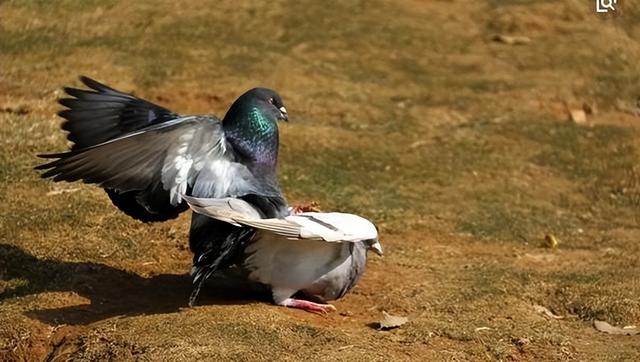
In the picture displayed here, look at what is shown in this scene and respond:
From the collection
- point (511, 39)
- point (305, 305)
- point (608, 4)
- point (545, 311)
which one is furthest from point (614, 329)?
point (608, 4)

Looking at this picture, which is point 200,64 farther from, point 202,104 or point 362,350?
point 362,350

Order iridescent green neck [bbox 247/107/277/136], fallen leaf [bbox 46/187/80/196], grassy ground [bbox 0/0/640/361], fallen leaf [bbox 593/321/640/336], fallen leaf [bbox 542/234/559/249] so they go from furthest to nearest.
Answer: fallen leaf [bbox 542/234/559/249]
fallen leaf [bbox 46/187/80/196]
fallen leaf [bbox 593/321/640/336]
iridescent green neck [bbox 247/107/277/136]
grassy ground [bbox 0/0/640/361]

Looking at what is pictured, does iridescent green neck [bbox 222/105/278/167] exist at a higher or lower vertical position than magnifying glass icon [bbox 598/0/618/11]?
higher

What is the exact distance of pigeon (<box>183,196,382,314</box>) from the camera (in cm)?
539

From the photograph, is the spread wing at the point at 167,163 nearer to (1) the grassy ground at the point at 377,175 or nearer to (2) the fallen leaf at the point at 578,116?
(1) the grassy ground at the point at 377,175

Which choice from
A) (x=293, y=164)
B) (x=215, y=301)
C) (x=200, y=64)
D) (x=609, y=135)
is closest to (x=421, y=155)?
(x=293, y=164)

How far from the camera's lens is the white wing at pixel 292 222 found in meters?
5.29

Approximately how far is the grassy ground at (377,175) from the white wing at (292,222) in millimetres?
460

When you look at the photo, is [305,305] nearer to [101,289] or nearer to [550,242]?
[101,289]

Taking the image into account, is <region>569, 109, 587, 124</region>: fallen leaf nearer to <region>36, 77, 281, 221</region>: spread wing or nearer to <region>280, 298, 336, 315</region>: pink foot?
<region>280, 298, 336, 315</region>: pink foot

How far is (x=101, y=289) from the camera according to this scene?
6020 mm

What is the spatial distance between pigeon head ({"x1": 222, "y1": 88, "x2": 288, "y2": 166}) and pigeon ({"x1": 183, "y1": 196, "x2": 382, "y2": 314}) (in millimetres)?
373

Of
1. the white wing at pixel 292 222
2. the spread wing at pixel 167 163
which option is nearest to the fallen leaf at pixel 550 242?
the white wing at pixel 292 222

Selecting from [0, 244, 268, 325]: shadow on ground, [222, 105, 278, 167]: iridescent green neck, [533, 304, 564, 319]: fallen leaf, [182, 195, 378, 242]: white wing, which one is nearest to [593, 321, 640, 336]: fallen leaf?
[533, 304, 564, 319]: fallen leaf
